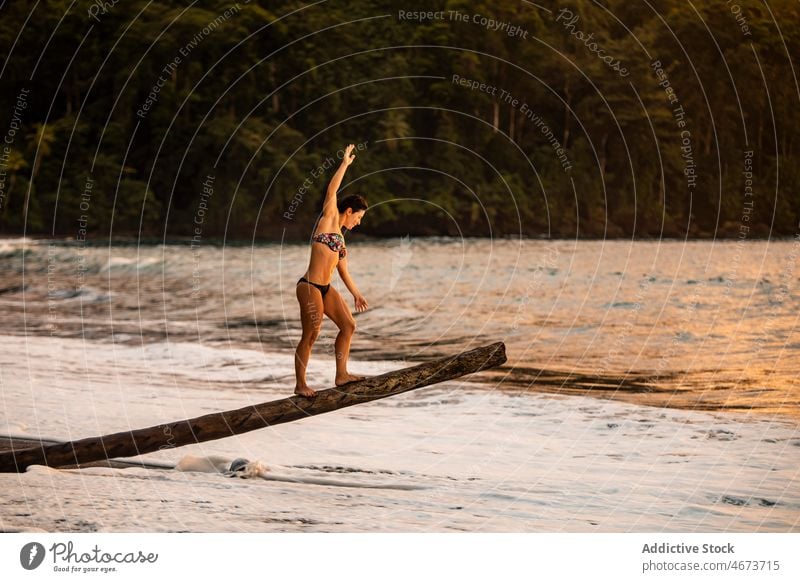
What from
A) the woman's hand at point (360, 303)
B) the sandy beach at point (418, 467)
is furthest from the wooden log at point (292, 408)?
the sandy beach at point (418, 467)

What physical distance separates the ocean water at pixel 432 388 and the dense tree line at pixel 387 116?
2.75 metres

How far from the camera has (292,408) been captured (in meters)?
8.08

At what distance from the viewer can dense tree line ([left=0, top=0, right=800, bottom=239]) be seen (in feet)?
108

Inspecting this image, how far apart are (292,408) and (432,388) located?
7320mm

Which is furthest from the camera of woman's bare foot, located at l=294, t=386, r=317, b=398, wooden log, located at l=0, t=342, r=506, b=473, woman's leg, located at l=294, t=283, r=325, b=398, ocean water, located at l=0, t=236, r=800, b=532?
ocean water, located at l=0, t=236, r=800, b=532

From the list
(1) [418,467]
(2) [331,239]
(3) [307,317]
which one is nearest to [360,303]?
(3) [307,317]

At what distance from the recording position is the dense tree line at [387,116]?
32938mm

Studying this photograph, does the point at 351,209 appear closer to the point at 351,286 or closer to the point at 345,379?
the point at 351,286

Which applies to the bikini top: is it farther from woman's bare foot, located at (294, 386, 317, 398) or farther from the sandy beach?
the sandy beach

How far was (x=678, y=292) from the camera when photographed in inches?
985

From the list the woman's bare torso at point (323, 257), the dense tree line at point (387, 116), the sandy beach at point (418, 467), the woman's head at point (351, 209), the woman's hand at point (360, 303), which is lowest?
the sandy beach at point (418, 467)

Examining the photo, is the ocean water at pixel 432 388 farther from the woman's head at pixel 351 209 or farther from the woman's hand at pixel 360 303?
the woman's head at pixel 351 209

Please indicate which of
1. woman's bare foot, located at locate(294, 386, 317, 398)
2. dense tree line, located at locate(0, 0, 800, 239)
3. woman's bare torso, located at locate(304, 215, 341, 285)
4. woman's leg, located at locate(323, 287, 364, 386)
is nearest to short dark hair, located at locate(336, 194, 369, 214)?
woman's bare torso, located at locate(304, 215, 341, 285)

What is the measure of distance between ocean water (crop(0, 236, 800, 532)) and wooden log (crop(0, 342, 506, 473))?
2.79ft
